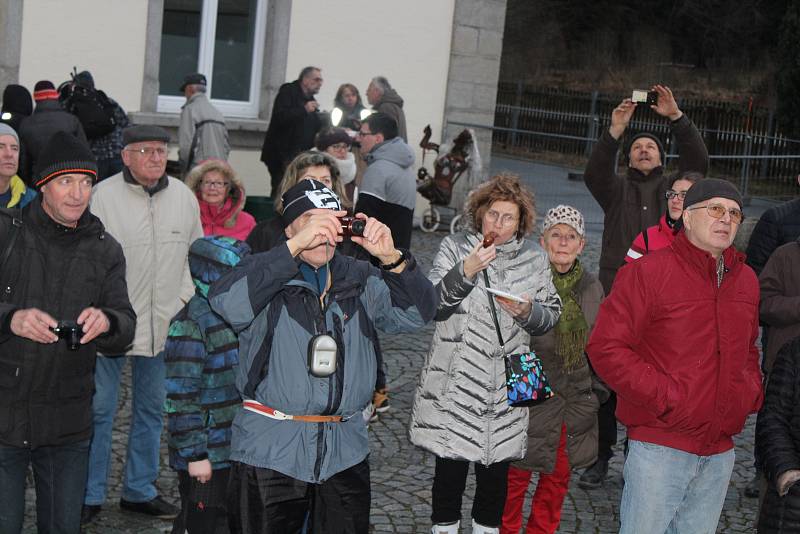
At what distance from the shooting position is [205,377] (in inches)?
181

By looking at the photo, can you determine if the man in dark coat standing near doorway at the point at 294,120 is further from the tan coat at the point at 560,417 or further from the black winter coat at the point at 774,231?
the tan coat at the point at 560,417

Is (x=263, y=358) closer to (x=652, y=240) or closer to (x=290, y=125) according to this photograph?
(x=652, y=240)

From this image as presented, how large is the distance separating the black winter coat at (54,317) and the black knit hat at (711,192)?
2.41m

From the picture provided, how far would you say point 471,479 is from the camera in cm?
719

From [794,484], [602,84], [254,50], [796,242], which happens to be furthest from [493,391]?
[602,84]

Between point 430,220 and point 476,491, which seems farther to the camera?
point 430,220

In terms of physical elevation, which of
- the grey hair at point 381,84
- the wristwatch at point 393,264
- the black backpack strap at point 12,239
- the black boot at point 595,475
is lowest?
the black boot at point 595,475

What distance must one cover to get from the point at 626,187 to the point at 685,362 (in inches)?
112

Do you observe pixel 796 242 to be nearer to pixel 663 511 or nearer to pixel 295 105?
pixel 663 511

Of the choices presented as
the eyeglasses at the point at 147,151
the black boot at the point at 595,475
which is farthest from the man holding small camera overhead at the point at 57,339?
the black boot at the point at 595,475

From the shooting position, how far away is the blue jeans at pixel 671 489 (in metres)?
4.80

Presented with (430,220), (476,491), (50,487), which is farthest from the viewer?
(430,220)

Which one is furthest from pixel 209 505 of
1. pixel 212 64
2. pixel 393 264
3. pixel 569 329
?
pixel 212 64

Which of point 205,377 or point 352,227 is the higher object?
point 352,227
